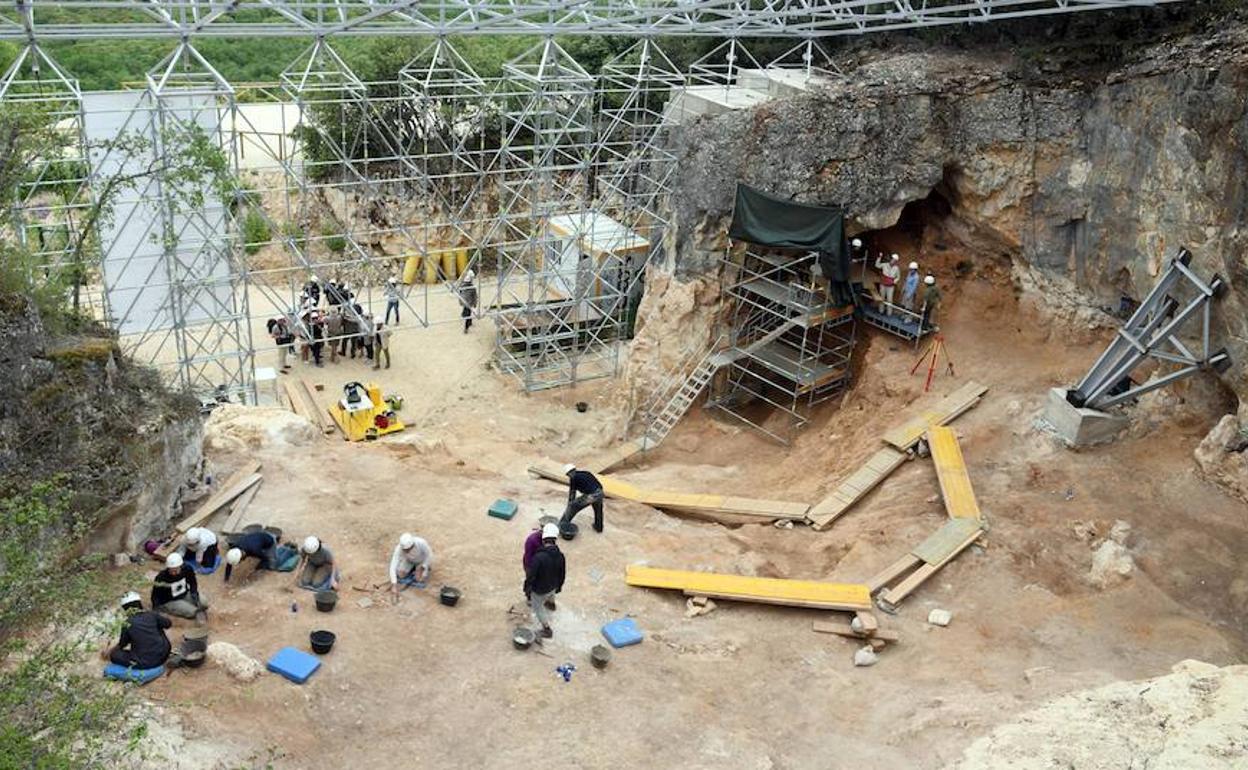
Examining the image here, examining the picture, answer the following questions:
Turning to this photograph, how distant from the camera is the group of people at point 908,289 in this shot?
744 inches

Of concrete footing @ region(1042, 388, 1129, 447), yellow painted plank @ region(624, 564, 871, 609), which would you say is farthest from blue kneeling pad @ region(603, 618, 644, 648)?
concrete footing @ region(1042, 388, 1129, 447)

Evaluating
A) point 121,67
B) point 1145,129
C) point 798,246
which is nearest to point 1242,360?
point 1145,129

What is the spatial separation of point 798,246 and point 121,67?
28774mm

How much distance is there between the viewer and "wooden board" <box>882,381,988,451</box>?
53.6 feet

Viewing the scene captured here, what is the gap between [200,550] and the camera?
1198cm

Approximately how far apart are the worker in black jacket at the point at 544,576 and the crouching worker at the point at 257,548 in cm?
309

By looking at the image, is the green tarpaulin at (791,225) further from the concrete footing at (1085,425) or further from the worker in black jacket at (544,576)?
the worker in black jacket at (544,576)

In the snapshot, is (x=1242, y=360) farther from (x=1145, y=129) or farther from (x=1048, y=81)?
(x=1048, y=81)

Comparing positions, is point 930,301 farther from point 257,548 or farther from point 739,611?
point 257,548

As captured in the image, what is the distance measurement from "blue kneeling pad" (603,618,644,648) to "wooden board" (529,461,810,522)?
415 cm

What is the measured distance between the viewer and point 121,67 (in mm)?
36625

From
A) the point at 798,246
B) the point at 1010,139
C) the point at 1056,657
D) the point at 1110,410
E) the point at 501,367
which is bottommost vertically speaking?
the point at 501,367

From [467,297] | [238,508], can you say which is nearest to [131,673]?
[238,508]

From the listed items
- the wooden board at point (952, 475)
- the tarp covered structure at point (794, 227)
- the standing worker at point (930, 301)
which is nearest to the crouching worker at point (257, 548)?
the wooden board at point (952, 475)
